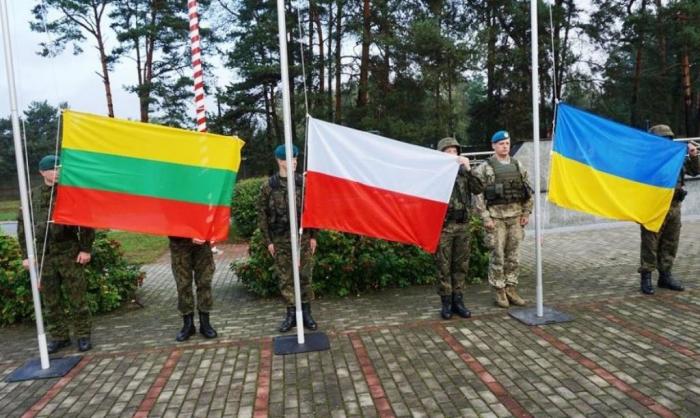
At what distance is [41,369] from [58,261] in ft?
3.41

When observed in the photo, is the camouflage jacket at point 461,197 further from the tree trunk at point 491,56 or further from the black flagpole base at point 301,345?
the tree trunk at point 491,56

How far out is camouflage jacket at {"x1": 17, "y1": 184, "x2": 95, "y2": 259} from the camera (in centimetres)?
504

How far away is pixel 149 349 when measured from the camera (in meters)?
5.06

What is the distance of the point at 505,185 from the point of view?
18.7ft

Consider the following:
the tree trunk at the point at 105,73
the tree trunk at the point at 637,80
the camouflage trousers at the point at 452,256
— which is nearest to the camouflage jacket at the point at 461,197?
the camouflage trousers at the point at 452,256

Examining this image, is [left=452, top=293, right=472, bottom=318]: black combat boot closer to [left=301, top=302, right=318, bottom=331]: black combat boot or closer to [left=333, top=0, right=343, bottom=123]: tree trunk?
[left=301, top=302, right=318, bottom=331]: black combat boot

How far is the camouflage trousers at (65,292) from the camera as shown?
16.7 ft

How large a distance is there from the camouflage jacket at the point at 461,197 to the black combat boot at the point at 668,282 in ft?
8.81

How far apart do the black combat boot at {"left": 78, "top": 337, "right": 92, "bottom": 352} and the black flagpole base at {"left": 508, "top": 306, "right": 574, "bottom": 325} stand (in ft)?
14.3

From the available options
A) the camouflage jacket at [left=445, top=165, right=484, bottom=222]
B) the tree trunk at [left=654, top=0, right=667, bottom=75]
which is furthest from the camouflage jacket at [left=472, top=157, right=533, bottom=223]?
the tree trunk at [left=654, top=0, right=667, bottom=75]

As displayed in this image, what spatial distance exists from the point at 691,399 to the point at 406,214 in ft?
9.13

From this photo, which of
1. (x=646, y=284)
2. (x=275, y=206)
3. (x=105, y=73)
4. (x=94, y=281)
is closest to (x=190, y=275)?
(x=275, y=206)

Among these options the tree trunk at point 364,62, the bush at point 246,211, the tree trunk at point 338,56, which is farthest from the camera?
the tree trunk at point 338,56

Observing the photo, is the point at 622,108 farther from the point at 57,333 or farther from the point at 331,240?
the point at 57,333
